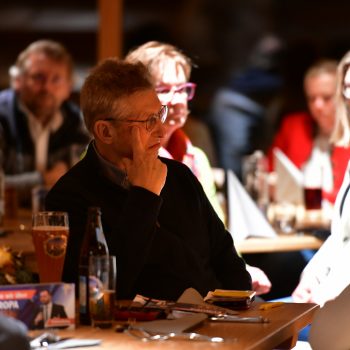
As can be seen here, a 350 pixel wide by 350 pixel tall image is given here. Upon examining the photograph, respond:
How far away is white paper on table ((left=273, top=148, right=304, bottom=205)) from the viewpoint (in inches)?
193

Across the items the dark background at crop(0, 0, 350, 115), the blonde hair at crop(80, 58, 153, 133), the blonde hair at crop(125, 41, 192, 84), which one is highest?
the dark background at crop(0, 0, 350, 115)

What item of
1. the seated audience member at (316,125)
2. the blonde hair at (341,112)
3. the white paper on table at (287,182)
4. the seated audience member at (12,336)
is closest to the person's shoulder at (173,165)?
the blonde hair at (341,112)

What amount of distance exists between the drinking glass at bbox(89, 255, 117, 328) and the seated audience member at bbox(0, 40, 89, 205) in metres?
3.19

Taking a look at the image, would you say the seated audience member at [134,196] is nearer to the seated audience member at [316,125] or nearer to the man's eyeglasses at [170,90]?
the man's eyeglasses at [170,90]

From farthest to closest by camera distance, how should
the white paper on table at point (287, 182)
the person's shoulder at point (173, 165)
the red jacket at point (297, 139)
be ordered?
the red jacket at point (297, 139)
the white paper on table at point (287, 182)
the person's shoulder at point (173, 165)

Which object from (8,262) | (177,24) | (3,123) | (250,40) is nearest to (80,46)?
(177,24)

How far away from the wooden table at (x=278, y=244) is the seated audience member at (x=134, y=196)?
2.98ft

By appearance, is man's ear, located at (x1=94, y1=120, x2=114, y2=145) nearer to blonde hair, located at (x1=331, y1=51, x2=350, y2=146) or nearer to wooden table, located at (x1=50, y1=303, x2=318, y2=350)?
wooden table, located at (x1=50, y1=303, x2=318, y2=350)

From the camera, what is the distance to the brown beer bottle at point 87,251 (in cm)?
225

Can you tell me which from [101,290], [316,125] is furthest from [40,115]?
[101,290]

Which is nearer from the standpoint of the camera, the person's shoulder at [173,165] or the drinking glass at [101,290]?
the drinking glass at [101,290]

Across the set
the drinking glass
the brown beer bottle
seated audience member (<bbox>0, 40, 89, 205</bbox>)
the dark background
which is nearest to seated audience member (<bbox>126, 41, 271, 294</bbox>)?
the brown beer bottle

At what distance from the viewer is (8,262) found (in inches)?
95.0

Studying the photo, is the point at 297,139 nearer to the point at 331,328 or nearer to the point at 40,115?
the point at 40,115
